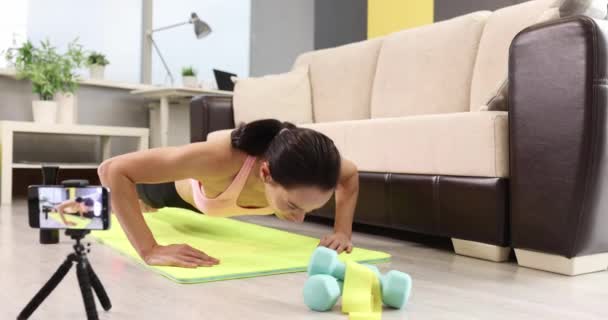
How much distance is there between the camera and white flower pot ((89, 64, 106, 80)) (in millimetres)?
4359

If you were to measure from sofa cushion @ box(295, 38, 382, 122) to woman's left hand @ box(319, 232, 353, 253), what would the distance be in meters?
1.36

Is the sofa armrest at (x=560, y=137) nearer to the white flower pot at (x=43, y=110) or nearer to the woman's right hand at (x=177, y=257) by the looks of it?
the woman's right hand at (x=177, y=257)

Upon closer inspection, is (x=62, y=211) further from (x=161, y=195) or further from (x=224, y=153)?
(x=161, y=195)

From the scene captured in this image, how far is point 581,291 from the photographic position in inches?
58.1

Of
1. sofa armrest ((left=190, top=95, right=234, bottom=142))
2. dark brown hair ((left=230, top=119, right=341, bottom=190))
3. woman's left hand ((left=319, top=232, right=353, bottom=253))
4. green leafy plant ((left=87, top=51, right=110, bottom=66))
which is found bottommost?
woman's left hand ((left=319, top=232, right=353, bottom=253))

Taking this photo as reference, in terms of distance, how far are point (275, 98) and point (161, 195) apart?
47.5 inches

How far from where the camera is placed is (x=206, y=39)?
529 cm

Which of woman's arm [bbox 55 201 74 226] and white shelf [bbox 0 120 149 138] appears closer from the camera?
woman's arm [bbox 55 201 74 226]

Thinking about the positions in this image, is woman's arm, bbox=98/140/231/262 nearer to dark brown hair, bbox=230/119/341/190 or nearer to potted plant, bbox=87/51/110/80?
dark brown hair, bbox=230/119/341/190

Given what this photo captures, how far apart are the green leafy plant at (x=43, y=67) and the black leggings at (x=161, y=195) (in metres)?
1.80

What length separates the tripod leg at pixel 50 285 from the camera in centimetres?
106

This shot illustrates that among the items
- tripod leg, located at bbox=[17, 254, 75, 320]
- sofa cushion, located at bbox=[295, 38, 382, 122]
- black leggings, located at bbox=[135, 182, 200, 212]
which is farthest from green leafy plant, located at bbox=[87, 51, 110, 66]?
tripod leg, located at bbox=[17, 254, 75, 320]

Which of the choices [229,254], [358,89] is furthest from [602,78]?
[358,89]

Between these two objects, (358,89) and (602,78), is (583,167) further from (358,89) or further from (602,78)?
(358,89)
